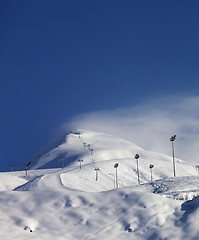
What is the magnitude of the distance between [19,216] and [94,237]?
16.8 feet

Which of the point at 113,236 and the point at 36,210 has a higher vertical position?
the point at 36,210

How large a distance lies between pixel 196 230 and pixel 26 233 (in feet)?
31.1

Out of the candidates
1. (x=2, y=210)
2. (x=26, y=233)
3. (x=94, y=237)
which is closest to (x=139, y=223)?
(x=94, y=237)

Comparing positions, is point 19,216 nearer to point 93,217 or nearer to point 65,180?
point 93,217

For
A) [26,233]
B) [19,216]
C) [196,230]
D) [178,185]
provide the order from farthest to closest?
[178,185]
[19,216]
[26,233]
[196,230]

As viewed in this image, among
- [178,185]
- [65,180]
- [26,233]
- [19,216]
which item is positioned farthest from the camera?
[65,180]

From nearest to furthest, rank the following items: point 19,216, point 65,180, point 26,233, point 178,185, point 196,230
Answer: point 196,230 → point 26,233 → point 19,216 → point 178,185 → point 65,180

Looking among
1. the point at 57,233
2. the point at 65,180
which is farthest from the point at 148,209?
the point at 65,180

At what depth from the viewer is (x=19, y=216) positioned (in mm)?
20891

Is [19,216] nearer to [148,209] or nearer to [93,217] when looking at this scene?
[93,217]

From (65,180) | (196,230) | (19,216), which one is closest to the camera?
(196,230)

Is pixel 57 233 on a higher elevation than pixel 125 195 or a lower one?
lower

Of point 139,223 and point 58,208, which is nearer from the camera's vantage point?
point 139,223

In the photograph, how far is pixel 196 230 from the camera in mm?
18125
